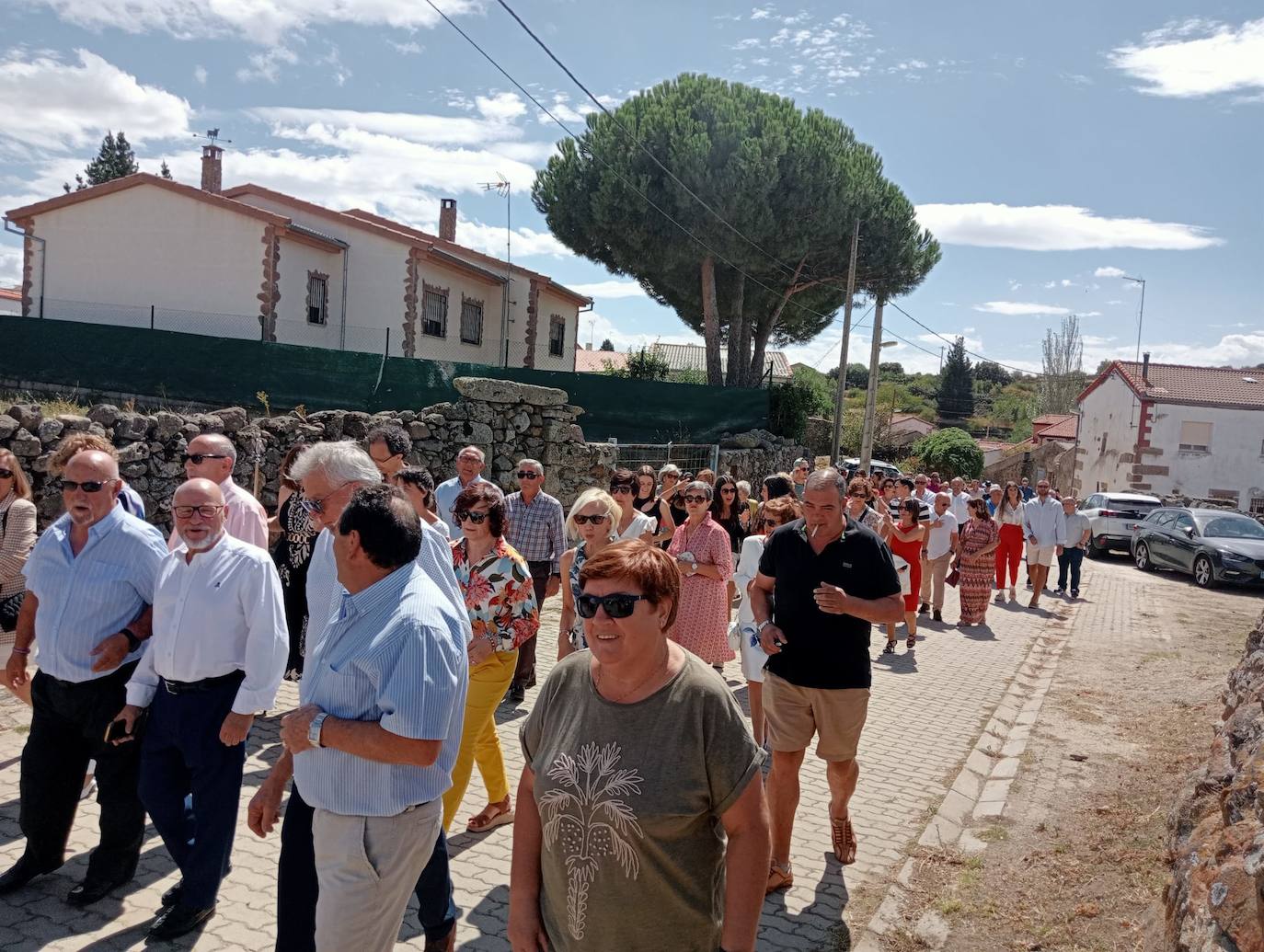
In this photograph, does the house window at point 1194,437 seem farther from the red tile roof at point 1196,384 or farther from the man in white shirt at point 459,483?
the man in white shirt at point 459,483

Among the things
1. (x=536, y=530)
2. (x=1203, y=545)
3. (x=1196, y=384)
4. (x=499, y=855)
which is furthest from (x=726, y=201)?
(x=1196, y=384)

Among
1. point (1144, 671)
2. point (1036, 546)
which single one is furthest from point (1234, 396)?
point (1144, 671)

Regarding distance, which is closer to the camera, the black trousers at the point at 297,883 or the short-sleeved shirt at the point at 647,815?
the short-sleeved shirt at the point at 647,815

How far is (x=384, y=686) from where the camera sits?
276cm

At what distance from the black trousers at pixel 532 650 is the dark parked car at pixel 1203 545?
16113mm

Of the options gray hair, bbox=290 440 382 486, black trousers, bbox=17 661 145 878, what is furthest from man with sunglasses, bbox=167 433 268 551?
gray hair, bbox=290 440 382 486

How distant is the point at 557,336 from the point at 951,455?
17.3 metres

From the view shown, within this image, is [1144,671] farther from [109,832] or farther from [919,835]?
[109,832]

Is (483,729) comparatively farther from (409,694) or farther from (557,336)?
(557,336)

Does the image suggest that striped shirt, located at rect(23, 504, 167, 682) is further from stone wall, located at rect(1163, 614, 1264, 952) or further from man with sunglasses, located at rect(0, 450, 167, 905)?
stone wall, located at rect(1163, 614, 1264, 952)

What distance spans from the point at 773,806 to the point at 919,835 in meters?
1.41

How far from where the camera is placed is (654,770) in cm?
229

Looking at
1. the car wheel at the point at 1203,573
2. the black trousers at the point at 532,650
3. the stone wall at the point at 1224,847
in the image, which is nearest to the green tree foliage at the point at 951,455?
the car wheel at the point at 1203,573

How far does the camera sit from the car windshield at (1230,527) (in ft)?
65.0
